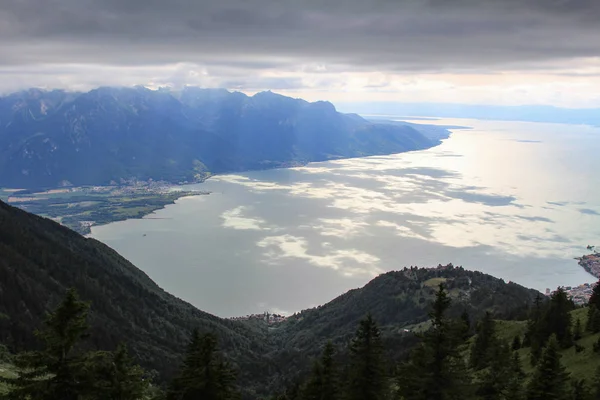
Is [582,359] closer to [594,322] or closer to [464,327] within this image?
[594,322]

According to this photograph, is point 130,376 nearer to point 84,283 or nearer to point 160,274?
point 84,283

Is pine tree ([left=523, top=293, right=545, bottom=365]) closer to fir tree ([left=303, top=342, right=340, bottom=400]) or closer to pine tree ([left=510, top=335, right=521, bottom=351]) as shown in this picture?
pine tree ([left=510, top=335, right=521, bottom=351])

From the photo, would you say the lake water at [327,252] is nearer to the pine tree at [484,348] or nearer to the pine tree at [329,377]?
the pine tree at [484,348]

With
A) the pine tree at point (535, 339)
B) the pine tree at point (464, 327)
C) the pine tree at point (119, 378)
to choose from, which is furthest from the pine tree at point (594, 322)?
the pine tree at point (119, 378)

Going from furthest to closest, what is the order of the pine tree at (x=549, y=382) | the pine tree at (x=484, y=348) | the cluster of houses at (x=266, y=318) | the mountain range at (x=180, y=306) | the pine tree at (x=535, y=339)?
the cluster of houses at (x=266, y=318), the mountain range at (x=180, y=306), the pine tree at (x=484, y=348), the pine tree at (x=535, y=339), the pine tree at (x=549, y=382)

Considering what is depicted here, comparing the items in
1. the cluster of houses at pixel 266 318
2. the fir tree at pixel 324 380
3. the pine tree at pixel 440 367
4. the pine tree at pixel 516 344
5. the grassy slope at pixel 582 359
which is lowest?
the cluster of houses at pixel 266 318

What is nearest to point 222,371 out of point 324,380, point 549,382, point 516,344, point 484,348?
point 324,380

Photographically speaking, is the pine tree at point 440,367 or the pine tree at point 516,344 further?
the pine tree at point 516,344
